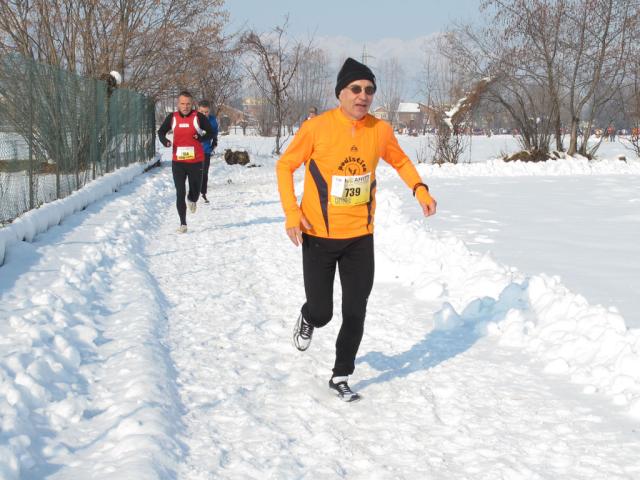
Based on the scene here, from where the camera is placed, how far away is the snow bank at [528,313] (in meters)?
4.16

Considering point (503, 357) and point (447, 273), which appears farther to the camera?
point (447, 273)

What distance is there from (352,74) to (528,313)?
2556 millimetres

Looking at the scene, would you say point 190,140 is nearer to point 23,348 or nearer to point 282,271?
point 282,271

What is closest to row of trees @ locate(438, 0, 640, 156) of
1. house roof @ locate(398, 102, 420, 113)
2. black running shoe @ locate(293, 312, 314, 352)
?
black running shoe @ locate(293, 312, 314, 352)

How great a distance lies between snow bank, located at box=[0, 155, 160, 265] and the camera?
7.13 m

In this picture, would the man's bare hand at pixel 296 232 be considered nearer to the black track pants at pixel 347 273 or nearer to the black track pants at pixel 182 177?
the black track pants at pixel 347 273

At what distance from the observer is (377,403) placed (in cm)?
390

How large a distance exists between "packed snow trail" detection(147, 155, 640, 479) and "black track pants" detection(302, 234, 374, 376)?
0.29m

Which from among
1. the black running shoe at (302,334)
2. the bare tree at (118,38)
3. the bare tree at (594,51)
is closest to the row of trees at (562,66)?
the bare tree at (594,51)

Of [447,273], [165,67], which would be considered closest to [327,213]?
[447,273]

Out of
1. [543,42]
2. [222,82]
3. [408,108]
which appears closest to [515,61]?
[543,42]

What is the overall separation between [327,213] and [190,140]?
6.08 metres

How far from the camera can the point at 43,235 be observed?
26.8 ft

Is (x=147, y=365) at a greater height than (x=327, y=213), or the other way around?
(x=327, y=213)
